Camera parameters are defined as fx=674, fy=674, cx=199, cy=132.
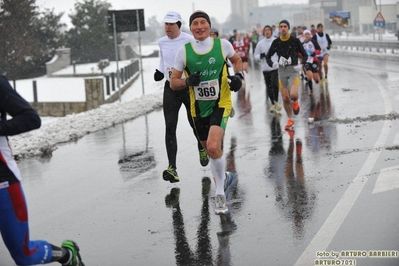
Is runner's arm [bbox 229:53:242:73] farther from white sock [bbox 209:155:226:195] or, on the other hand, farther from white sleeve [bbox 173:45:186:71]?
white sock [bbox 209:155:226:195]

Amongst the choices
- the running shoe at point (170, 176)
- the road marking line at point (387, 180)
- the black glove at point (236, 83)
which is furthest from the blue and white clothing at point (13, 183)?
the road marking line at point (387, 180)

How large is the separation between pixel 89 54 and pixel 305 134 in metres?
47.0

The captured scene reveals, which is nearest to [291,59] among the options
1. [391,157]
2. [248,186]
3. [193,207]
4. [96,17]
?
[391,157]

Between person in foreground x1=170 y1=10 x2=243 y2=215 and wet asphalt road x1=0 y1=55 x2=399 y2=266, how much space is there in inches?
25.0

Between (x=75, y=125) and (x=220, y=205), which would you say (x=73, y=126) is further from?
(x=220, y=205)

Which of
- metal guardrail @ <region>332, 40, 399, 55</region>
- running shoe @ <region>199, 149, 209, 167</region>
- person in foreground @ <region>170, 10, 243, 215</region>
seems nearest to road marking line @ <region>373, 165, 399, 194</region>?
person in foreground @ <region>170, 10, 243, 215</region>

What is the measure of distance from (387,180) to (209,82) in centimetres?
239

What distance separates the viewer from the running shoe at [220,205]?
668 cm

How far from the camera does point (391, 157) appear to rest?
29.2 ft

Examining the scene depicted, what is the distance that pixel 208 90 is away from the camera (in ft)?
22.9

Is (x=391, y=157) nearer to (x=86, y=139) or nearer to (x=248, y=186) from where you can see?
(x=248, y=186)

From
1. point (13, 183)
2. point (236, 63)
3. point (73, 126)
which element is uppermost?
point (236, 63)

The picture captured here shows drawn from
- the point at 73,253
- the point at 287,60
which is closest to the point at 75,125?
the point at 287,60

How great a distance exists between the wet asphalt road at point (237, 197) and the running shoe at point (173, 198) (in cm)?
3
